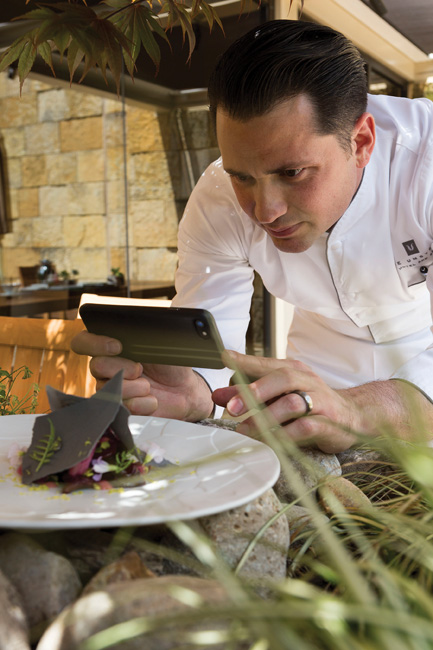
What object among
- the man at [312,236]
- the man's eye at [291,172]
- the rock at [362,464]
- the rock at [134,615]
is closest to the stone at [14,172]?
the man at [312,236]

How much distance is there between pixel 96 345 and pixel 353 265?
73cm

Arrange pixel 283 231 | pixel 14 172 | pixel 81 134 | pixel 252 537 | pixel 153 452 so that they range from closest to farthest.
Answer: pixel 252 537 → pixel 153 452 → pixel 283 231 → pixel 14 172 → pixel 81 134

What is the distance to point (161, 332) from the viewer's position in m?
0.99

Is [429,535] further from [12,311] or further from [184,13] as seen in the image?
[12,311]

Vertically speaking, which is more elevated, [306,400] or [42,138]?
[306,400]

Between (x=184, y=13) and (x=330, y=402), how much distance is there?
0.75 m

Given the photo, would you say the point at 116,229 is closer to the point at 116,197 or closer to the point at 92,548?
the point at 116,197

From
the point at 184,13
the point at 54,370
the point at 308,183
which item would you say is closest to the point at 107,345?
the point at 308,183

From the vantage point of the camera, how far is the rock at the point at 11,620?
0.46 m

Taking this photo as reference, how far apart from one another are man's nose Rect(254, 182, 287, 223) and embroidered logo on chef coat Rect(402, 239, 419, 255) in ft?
1.38

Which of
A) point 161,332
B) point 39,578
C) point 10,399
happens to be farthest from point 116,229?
point 39,578

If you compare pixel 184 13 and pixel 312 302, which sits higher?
pixel 184 13

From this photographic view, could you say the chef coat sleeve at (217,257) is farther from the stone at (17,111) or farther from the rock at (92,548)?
the stone at (17,111)

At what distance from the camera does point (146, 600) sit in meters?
0.46
